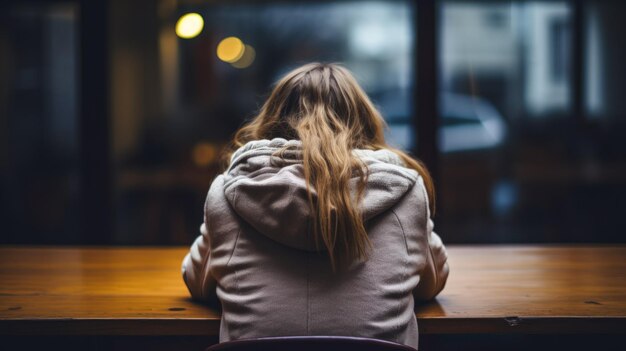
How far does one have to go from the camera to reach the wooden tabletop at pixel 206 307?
5.20 ft

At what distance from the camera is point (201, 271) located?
5.44 ft

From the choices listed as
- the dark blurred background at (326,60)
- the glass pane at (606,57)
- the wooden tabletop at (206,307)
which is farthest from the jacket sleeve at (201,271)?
the glass pane at (606,57)

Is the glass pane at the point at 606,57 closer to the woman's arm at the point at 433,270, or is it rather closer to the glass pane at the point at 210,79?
the glass pane at the point at 210,79

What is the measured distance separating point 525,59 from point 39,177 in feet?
12.9

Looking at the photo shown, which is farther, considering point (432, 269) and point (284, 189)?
point (432, 269)

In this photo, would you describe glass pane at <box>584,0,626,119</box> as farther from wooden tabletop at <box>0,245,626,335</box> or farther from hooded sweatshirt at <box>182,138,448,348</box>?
hooded sweatshirt at <box>182,138,448,348</box>

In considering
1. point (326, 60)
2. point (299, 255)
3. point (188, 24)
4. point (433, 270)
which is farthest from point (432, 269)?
point (326, 60)

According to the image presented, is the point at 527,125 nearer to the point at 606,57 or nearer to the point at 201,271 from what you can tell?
the point at 606,57

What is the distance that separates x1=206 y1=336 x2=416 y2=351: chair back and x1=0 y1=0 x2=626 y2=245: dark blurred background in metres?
3.23

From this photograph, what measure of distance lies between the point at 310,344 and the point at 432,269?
1.87ft

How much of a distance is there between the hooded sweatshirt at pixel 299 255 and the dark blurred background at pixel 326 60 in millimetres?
2895

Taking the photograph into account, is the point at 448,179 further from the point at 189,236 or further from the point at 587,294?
the point at 587,294

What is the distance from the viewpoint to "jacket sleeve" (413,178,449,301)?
1618 mm

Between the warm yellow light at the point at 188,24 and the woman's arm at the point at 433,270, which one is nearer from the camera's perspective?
the woman's arm at the point at 433,270
